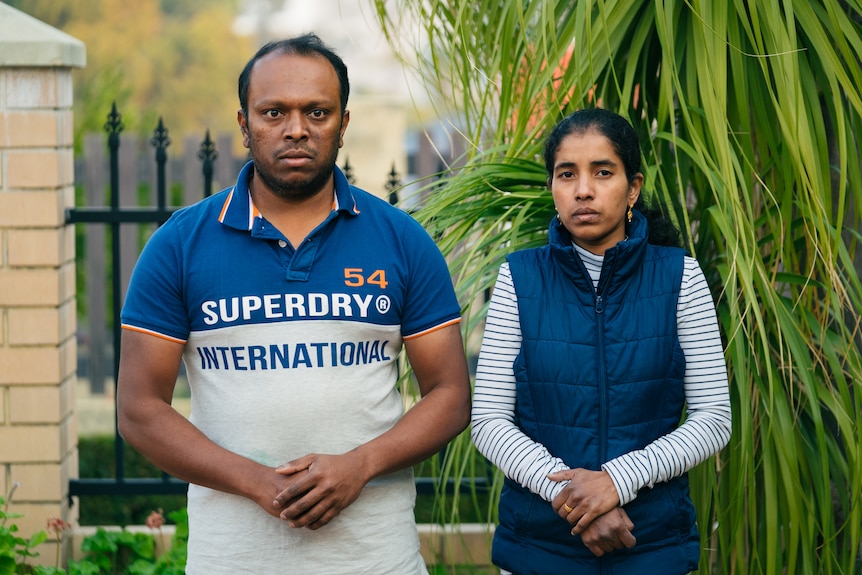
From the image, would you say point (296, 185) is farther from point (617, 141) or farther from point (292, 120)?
point (617, 141)

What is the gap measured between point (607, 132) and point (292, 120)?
24.8 inches

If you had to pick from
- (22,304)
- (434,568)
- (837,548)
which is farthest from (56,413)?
(837,548)

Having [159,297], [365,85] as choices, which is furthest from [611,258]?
[365,85]

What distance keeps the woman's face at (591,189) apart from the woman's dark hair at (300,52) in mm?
455

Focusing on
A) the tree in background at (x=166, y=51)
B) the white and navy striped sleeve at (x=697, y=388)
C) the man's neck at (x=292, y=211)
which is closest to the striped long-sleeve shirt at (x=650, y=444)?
the white and navy striped sleeve at (x=697, y=388)

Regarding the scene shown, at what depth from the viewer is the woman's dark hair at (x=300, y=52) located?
1888 mm

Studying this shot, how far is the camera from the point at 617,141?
207cm

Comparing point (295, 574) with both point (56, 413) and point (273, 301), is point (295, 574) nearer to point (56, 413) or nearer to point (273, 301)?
point (273, 301)

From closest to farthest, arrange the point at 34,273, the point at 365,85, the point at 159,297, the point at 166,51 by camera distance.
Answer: the point at 159,297 → the point at 34,273 → the point at 166,51 → the point at 365,85

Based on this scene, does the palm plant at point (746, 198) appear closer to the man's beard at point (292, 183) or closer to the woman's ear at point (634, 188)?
the woman's ear at point (634, 188)

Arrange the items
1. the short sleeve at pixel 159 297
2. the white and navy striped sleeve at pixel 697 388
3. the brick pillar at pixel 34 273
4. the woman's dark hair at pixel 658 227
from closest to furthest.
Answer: the short sleeve at pixel 159 297 < the white and navy striped sleeve at pixel 697 388 < the woman's dark hair at pixel 658 227 < the brick pillar at pixel 34 273

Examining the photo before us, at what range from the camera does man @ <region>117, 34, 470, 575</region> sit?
1.84 m

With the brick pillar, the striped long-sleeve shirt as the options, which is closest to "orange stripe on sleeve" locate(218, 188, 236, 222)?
the striped long-sleeve shirt

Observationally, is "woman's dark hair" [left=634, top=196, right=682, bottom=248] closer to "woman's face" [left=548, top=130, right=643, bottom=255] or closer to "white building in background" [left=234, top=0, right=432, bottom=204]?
"woman's face" [left=548, top=130, right=643, bottom=255]
